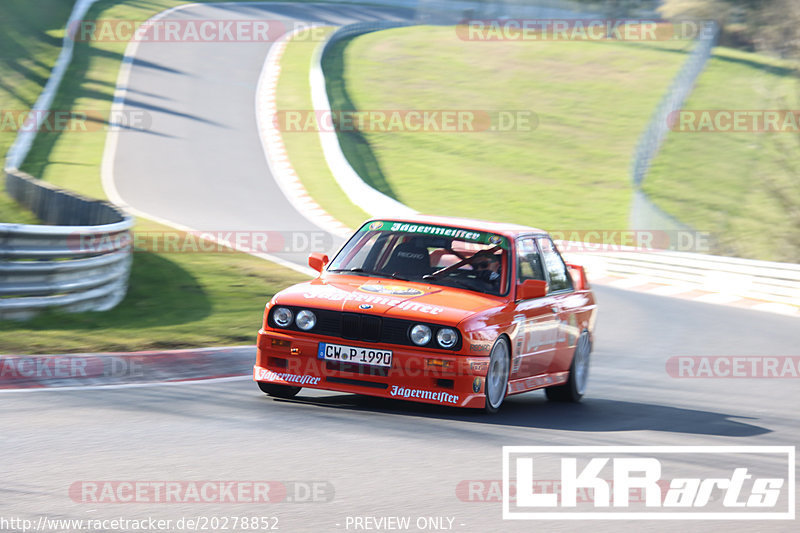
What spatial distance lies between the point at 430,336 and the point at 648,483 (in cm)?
212

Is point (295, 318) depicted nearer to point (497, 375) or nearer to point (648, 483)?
point (497, 375)

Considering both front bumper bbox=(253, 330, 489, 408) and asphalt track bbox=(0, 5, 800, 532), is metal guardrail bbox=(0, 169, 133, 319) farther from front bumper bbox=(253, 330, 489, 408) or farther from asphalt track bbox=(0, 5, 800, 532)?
front bumper bbox=(253, 330, 489, 408)

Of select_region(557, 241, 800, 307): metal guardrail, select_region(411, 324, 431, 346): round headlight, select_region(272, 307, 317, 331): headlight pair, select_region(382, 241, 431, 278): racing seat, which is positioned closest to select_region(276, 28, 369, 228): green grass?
select_region(557, 241, 800, 307): metal guardrail

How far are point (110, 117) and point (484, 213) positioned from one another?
14.3 meters

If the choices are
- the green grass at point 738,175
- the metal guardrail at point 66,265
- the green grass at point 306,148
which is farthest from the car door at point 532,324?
the green grass at point 738,175

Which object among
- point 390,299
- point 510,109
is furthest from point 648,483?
point 510,109

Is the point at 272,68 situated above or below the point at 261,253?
above

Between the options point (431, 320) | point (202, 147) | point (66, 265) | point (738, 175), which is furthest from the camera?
point (738, 175)

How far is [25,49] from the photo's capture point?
45.1 meters

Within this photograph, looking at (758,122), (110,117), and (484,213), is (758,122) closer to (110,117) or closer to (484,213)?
(484,213)

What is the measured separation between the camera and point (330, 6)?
236 ft

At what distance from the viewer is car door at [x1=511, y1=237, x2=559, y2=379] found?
28.9 ft

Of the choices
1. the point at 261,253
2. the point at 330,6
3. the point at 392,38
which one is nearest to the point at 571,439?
the point at 261,253

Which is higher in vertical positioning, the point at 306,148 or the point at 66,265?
the point at 66,265
